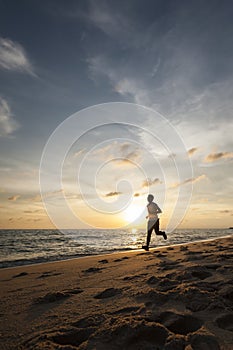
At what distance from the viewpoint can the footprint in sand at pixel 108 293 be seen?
→ 4.34 m

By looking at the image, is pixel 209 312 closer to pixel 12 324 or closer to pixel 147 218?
pixel 12 324

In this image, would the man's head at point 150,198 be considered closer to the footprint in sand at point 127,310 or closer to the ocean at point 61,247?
the ocean at point 61,247

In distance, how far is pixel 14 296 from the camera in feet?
16.4

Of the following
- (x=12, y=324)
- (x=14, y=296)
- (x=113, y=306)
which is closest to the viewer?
(x=12, y=324)

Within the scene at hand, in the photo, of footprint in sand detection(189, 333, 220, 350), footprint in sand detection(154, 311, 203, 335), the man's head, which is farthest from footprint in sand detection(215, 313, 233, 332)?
the man's head

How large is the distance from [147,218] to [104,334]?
35.6ft

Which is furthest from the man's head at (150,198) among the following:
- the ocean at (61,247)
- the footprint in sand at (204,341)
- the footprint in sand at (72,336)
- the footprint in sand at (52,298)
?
the footprint in sand at (204,341)

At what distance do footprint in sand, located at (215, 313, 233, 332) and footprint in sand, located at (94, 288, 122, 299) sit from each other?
1.90m

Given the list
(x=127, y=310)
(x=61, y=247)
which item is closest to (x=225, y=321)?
(x=127, y=310)

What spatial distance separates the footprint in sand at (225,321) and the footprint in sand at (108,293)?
6.23 ft

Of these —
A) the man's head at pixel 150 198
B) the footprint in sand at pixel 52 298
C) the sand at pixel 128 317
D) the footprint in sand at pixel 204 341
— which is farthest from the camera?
the man's head at pixel 150 198

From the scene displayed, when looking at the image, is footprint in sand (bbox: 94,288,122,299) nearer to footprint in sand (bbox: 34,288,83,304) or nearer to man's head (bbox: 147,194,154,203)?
footprint in sand (bbox: 34,288,83,304)

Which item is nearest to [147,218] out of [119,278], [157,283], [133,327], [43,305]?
[119,278]

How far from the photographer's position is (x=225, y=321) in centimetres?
287
